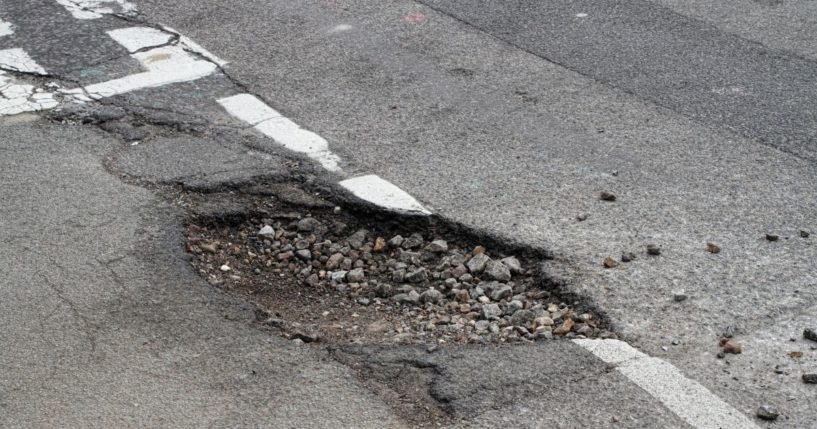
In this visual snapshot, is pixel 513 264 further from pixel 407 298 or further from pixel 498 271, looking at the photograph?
pixel 407 298

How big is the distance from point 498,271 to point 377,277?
2.10 feet

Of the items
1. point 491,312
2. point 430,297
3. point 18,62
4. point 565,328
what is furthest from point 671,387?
point 18,62

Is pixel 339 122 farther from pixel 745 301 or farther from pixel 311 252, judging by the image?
pixel 745 301

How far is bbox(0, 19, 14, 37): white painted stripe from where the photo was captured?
28.1ft

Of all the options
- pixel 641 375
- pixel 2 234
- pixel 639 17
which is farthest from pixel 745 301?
pixel 639 17

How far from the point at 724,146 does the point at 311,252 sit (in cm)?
280

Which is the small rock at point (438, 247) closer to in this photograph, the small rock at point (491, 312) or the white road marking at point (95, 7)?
the small rock at point (491, 312)

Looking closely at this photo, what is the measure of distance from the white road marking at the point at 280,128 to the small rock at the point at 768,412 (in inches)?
121

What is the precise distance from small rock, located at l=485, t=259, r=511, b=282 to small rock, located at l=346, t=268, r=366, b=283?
65cm

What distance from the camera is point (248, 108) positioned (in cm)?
730

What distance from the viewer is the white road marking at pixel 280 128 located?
6551 millimetres

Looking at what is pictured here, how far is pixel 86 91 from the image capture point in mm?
7539

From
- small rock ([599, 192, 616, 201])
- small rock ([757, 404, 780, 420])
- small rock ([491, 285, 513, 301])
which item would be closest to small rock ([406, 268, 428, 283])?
small rock ([491, 285, 513, 301])

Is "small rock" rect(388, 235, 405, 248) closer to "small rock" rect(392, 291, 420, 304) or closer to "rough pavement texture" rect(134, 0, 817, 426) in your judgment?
"rough pavement texture" rect(134, 0, 817, 426)
